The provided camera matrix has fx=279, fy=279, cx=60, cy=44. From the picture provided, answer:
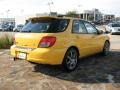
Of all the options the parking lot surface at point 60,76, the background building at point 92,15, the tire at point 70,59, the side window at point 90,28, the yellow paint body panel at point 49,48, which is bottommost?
the parking lot surface at point 60,76

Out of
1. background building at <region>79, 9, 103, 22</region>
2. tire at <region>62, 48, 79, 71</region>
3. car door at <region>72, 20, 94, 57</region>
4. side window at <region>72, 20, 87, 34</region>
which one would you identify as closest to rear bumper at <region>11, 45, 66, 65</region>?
Answer: tire at <region>62, 48, 79, 71</region>

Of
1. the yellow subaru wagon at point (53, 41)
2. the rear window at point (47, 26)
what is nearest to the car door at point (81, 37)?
the yellow subaru wagon at point (53, 41)

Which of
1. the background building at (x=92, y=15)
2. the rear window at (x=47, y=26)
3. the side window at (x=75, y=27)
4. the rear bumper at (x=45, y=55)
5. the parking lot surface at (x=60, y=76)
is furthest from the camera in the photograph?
the background building at (x=92, y=15)

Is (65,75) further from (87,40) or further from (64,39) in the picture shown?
(87,40)

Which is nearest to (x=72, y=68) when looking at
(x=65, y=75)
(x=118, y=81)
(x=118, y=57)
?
(x=65, y=75)

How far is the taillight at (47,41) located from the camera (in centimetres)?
741

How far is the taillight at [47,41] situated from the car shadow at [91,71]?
95 centimetres

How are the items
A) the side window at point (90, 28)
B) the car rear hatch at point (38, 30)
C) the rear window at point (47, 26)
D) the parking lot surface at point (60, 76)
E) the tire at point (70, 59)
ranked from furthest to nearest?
1. the side window at point (90, 28)
2. the tire at point (70, 59)
3. the rear window at point (47, 26)
4. the car rear hatch at point (38, 30)
5. the parking lot surface at point (60, 76)

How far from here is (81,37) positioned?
8.70 m

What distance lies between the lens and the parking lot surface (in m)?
6.75

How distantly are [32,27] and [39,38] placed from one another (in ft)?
2.49

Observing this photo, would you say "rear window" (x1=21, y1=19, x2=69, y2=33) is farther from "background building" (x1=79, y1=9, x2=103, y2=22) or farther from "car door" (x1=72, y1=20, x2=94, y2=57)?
"background building" (x1=79, y1=9, x2=103, y2=22)

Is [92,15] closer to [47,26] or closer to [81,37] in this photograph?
[81,37]

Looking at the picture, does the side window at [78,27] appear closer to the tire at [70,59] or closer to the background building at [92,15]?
the tire at [70,59]
